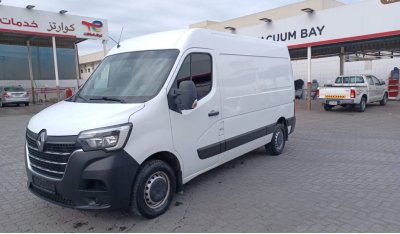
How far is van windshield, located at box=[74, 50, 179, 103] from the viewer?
398 cm

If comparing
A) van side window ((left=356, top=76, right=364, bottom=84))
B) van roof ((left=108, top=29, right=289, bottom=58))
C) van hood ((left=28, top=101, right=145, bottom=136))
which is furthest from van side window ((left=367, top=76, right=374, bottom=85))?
van hood ((left=28, top=101, right=145, bottom=136))

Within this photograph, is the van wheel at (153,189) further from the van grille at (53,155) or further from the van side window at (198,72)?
the van side window at (198,72)

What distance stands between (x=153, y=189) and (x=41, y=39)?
Result: 23.8 metres

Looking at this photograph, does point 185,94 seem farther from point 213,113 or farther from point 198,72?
point 213,113

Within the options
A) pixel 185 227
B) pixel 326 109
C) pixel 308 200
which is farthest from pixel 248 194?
pixel 326 109

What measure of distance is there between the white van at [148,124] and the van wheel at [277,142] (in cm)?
102

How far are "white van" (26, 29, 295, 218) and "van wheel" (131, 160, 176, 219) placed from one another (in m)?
0.01

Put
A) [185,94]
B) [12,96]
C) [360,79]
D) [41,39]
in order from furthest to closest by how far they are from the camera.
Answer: [41,39], [12,96], [360,79], [185,94]

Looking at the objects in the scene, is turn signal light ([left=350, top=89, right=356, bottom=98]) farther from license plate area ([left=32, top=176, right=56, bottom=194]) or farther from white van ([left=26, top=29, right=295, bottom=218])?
license plate area ([left=32, top=176, right=56, bottom=194])

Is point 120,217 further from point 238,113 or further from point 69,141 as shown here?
point 238,113

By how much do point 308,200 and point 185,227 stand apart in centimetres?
182

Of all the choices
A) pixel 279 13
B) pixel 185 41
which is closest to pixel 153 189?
pixel 185 41

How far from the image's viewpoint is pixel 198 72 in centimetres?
450

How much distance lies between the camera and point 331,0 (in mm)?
30797
